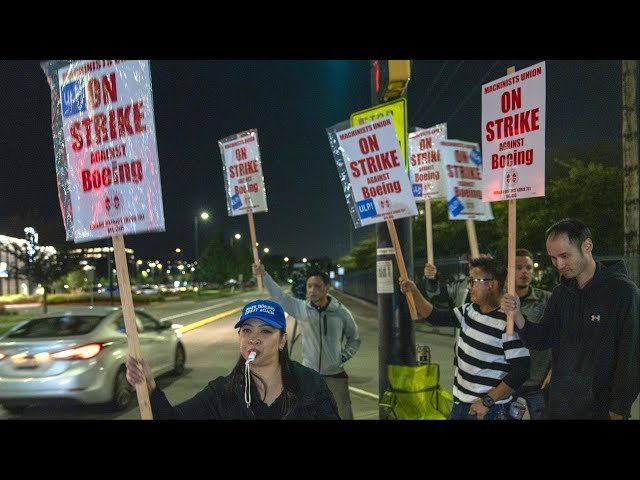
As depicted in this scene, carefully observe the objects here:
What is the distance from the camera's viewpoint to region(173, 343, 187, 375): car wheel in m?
11.4

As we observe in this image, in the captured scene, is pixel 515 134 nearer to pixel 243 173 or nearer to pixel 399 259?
pixel 399 259

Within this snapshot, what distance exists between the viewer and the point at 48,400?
7863 mm

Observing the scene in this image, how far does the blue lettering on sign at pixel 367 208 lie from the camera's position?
498cm

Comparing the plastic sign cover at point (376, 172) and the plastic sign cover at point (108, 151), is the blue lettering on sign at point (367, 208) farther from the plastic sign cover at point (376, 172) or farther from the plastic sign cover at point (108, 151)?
the plastic sign cover at point (108, 151)

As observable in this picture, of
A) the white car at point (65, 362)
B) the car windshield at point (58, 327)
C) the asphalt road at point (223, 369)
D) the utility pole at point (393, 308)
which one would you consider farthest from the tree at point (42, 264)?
the utility pole at point (393, 308)

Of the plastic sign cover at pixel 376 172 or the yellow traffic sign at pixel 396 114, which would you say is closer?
the plastic sign cover at pixel 376 172

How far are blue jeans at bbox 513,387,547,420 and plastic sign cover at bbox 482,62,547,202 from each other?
1.53 metres

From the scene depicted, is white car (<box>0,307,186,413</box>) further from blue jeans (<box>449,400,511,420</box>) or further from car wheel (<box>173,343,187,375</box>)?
blue jeans (<box>449,400,511,420</box>)

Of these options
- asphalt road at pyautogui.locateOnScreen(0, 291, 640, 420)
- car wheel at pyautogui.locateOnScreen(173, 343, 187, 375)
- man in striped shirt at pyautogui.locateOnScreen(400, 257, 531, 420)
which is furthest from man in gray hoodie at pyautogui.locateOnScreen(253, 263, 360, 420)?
car wheel at pyautogui.locateOnScreen(173, 343, 187, 375)

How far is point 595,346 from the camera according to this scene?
3586mm

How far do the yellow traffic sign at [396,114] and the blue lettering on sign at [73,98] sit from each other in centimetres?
286
